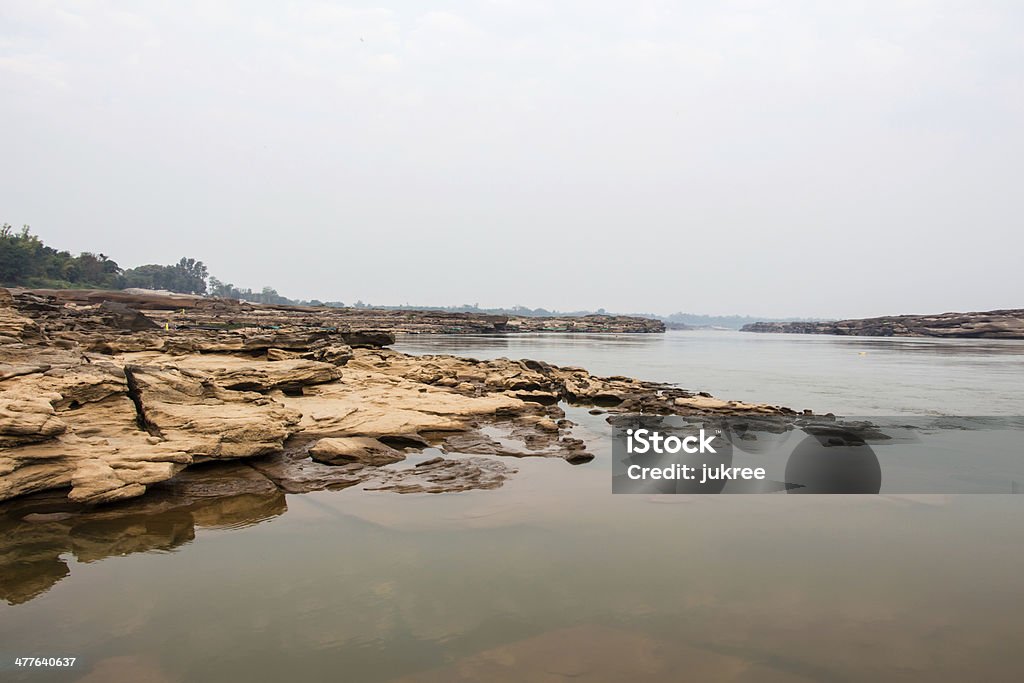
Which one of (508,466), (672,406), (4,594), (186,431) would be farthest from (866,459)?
(4,594)

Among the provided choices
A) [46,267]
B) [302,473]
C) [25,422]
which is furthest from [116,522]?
[46,267]

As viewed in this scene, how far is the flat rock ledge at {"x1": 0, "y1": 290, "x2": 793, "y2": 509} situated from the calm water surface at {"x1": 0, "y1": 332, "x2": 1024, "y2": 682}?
0.82m

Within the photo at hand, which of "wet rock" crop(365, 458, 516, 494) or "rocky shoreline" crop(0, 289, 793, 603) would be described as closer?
"rocky shoreline" crop(0, 289, 793, 603)

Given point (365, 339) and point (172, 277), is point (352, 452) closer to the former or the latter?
point (365, 339)

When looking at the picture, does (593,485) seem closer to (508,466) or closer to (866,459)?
(508,466)

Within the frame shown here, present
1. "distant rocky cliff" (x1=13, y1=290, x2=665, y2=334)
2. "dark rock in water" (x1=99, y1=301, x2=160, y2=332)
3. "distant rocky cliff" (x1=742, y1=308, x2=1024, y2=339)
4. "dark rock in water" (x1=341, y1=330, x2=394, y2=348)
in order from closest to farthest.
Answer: "dark rock in water" (x1=341, y1=330, x2=394, y2=348) < "dark rock in water" (x1=99, y1=301, x2=160, y2=332) < "distant rocky cliff" (x1=13, y1=290, x2=665, y2=334) < "distant rocky cliff" (x1=742, y1=308, x2=1024, y2=339)

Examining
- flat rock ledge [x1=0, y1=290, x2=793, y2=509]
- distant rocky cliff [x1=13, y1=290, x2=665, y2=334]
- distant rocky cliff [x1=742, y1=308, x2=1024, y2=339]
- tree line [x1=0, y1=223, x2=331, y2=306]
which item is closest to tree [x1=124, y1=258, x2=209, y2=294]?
tree line [x1=0, y1=223, x2=331, y2=306]

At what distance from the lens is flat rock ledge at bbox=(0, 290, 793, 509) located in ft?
28.6

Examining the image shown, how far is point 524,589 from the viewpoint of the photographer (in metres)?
6.68

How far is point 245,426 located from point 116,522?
10.7 feet

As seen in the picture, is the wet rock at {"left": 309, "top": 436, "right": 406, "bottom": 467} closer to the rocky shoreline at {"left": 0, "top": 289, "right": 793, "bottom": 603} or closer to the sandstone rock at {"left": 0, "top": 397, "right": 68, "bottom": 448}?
the rocky shoreline at {"left": 0, "top": 289, "right": 793, "bottom": 603}

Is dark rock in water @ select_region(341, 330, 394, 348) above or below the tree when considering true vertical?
below

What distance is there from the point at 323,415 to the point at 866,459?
14120 millimetres

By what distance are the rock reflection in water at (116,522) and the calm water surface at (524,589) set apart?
0.04 meters
